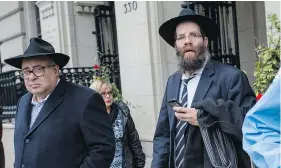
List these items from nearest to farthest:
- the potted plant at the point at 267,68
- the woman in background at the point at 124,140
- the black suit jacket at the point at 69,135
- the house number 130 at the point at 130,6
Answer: the black suit jacket at the point at 69,135 → the potted plant at the point at 267,68 → the woman in background at the point at 124,140 → the house number 130 at the point at 130,6

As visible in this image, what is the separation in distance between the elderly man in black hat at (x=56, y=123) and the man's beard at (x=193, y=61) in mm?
736

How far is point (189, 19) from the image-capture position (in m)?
3.19

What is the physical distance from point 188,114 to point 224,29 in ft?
18.2

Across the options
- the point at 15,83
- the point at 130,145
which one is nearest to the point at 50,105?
the point at 130,145

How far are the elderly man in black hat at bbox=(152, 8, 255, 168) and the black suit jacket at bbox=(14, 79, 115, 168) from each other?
0.49 meters

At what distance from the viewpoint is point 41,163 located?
3082 millimetres

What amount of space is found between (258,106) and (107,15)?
836 centimetres

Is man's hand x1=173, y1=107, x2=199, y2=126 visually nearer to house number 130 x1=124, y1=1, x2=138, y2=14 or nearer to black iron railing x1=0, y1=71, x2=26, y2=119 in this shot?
house number 130 x1=124, y1=1, x2=138, y2=14

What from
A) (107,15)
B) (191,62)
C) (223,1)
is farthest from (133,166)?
(107,15)

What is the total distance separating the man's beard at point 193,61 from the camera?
3068 mm

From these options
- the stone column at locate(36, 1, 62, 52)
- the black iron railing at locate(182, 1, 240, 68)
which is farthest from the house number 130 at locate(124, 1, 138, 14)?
the stone column at locate(36, 1, 62, 52)

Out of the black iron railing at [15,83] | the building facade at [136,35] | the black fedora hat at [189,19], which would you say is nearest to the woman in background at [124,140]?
the black fedora hat at [189,19]

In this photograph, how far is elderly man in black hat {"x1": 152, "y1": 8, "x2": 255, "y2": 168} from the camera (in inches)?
108

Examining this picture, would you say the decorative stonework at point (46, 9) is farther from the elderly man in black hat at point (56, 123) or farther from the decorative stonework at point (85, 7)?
the elderly man in black hat at point (56, 123)
